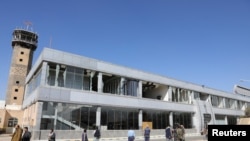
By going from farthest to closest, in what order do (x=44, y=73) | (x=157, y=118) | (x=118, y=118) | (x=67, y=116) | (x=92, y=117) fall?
(x=157, y=118) < (x=118, y=118) < (x=92, y=117) < (x=44, y=73) < (x=67, y=116)

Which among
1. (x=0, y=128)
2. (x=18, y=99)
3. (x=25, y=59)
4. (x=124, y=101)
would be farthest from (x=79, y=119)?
(x=25, y=59)

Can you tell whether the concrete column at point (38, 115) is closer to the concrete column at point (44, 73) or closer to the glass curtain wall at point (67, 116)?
the glass curtain wall at point (67, 116)

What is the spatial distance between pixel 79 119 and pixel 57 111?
9.33 feet

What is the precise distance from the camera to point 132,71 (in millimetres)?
35469

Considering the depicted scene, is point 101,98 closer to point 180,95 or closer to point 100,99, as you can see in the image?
point 100,99

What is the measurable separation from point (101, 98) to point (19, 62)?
114 ft

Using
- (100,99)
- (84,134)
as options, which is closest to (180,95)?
(100,99)

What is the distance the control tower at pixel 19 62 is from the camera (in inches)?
2114

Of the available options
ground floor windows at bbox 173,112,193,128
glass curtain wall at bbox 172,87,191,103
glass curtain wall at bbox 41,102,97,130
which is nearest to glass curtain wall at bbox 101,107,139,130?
glass curtain wall at bbox 41,102,97,130

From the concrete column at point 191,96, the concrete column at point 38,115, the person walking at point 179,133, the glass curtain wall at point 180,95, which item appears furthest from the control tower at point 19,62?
the person walking at point 179,133

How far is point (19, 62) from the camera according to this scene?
55.9 metres

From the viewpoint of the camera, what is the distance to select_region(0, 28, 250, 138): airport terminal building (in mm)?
26109

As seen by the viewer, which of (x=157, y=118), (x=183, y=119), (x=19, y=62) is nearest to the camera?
(x=157, y=118)

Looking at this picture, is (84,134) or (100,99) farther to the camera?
(100,99)
